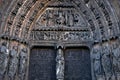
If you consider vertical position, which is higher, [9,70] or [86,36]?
[86,36]

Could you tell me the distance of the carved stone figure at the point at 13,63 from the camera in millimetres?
6224

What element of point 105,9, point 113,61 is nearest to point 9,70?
point 113,61

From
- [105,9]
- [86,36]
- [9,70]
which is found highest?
[105,9]

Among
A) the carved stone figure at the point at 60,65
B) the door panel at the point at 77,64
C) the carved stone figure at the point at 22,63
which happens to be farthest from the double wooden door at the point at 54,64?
the carved stone figure at the point at 22,63

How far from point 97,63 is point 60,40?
1.38m

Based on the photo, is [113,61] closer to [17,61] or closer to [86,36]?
[86,36]

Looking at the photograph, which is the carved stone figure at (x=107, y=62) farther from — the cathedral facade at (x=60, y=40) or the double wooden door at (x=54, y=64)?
the double wooden door at (x=54, y=64)

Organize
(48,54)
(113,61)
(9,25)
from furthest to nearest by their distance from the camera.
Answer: (48,54), (9,25), (113,61)

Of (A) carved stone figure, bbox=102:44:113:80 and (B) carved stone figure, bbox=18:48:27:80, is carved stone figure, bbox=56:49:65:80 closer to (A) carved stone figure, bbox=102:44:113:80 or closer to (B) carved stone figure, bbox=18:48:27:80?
(B) carved stone figure, bbox=18:48:27:80

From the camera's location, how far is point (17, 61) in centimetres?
649

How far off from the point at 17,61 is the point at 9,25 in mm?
1099

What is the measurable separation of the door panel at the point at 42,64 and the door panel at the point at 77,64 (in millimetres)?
442

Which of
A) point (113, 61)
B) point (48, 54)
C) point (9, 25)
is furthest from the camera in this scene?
point (48, 54)

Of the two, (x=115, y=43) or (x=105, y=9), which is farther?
(x=105, y=9)
